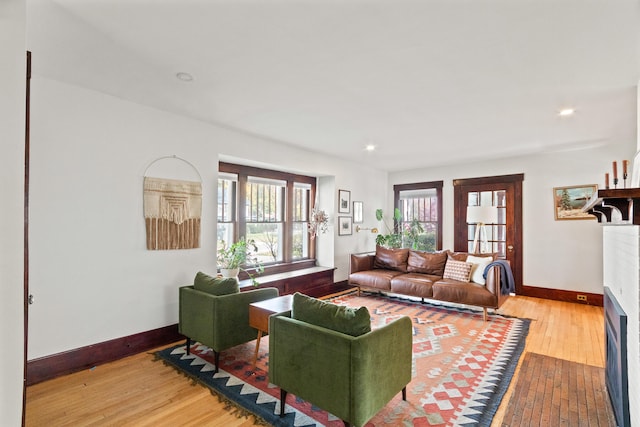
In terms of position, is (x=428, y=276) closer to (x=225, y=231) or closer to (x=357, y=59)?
(x=225, y=231)

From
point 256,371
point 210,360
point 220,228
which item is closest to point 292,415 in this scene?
point 256,371

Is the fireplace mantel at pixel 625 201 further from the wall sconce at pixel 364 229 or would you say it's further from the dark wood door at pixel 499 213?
the wall sconce at pixel 364 229

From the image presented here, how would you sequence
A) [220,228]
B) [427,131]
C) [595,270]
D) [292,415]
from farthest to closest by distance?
1. [595,270]
2. [220,228]
3. [427,131]
4. [292,415]

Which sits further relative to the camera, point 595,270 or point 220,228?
point 595,270

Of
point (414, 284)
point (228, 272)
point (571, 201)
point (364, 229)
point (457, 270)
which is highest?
point (571, 201)

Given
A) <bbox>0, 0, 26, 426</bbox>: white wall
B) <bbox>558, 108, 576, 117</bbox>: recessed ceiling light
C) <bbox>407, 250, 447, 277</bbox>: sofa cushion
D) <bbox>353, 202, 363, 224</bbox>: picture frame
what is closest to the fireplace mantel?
<bbox>558, 108, 576, 117</bbox>: recessed ceiling light

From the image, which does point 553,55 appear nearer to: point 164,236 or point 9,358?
point 9,358

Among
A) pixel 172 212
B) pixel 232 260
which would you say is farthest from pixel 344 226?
pixel 172 212

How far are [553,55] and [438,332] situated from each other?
2971 mm

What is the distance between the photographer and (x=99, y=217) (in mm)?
2953

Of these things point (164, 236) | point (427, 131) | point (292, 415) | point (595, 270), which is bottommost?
point (292, 415)

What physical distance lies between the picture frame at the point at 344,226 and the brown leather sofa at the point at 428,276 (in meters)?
0.64

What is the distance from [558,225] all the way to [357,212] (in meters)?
3.46

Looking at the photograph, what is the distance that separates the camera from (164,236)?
339 centimetres
